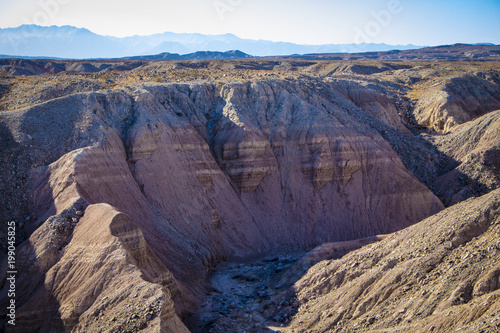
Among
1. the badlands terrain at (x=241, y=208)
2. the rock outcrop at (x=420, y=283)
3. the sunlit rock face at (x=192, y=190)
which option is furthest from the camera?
the sunlit rock face at (x=192, y=190)

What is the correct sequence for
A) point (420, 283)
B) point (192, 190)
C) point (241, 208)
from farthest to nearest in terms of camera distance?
point (241, 208) → point (192, 190) → point (420, 283)

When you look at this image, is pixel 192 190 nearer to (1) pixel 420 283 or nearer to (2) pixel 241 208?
(2) pixel 241 208

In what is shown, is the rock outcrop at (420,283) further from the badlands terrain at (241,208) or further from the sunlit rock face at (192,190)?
the sunlit rock face at (192,190)

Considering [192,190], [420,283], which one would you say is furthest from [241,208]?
[420,283]

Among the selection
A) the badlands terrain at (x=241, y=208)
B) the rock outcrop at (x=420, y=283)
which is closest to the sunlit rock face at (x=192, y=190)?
the badlands terrain at (x=241, y=208)

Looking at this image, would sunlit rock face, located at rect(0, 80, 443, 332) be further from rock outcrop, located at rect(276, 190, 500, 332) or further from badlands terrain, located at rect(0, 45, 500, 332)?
rock outcrop, located at rect(276, 190, 500, 332)

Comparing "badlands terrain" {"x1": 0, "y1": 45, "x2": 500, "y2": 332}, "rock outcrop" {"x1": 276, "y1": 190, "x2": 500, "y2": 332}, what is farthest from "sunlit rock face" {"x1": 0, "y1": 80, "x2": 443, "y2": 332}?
"rock outcrop" {"x1": 276, "y1": 190, "x2": 500, "y2": 332}

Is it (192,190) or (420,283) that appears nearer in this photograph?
(420,283)

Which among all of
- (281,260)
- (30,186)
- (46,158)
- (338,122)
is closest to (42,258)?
(30,186)

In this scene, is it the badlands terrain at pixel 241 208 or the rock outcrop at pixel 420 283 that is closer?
the rock outcrop at pixel 420 283
